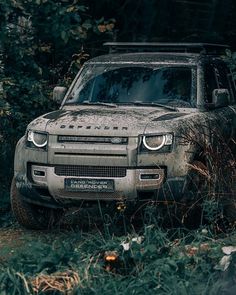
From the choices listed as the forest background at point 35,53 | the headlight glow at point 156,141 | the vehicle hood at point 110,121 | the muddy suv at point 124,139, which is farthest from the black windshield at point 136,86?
the forest background at point 35,53

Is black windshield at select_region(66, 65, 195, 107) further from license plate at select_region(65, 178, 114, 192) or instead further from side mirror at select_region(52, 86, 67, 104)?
license plate at select_region(65, 178, 114, 192)

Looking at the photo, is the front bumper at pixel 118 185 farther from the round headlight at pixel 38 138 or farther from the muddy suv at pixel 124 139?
the round headlight at pixel 38 138

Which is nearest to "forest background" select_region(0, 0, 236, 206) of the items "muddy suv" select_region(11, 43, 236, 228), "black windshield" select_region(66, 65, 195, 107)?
"black windshield" select_region(66, 65, 195, 107)

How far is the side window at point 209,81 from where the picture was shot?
1045 centimetres

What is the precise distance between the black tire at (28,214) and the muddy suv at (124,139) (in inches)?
0.4

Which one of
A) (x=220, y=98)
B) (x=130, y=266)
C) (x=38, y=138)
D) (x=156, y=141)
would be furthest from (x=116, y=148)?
(x=130, y=266)

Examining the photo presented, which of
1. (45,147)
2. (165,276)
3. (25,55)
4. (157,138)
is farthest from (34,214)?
(165,276)

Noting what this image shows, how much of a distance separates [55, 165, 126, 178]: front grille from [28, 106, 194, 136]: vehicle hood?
32cm

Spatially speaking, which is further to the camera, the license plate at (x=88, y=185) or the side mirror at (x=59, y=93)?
the side mirror at (x=59, y=93)

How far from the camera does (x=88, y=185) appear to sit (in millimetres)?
9344

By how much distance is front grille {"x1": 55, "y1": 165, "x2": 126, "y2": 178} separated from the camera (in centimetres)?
927

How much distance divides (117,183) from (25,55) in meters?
3.53

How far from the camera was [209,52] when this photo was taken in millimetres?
11297

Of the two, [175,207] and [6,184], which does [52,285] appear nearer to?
[175,207]
